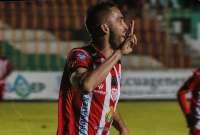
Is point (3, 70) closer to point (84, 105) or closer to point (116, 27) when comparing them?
point (84, 105)

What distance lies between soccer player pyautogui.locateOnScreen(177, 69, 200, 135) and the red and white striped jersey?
2.74 meters

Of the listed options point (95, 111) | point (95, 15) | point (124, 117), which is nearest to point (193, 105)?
point (95, 111)

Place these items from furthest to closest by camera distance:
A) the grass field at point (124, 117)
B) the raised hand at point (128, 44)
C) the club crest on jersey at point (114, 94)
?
the grass field at point (124, 117) < the club crest on jersey at point (114, 94) < the raised hand at point (128, 44)

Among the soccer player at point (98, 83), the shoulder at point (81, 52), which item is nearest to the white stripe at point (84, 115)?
the soccer player at point (98, 83)

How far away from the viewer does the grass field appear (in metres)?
13.1

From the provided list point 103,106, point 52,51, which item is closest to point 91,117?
point 103,106

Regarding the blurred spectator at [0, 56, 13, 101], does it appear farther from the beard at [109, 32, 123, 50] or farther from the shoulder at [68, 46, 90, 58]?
the beard at [109, 32, 123, 50]

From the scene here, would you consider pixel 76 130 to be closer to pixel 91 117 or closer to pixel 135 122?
pixel 91 117

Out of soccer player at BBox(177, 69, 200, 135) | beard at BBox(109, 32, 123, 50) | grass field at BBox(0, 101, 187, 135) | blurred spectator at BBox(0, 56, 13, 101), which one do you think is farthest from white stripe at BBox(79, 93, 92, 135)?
blurred spectator at BBox(0, 56, 13, 101)

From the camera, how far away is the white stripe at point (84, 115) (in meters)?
4.94

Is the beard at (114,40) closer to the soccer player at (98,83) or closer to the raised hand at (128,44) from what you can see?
the soccer player at (98,83)

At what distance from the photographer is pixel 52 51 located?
74.8 ft

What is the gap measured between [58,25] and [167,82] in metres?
5.35

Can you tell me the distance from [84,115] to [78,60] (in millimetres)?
395
